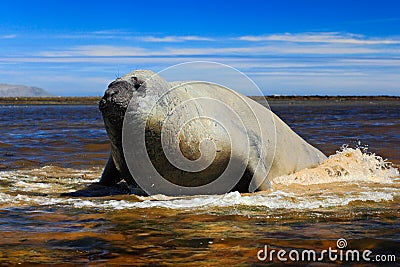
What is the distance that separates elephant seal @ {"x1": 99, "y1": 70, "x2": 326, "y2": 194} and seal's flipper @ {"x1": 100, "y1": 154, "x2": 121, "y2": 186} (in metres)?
0.01

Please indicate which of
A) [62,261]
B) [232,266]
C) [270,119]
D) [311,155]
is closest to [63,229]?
[62,261]

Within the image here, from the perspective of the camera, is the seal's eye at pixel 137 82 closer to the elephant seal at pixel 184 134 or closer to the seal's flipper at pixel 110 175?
the elephant seal at pixel 184 134

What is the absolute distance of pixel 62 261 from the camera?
4.53 m

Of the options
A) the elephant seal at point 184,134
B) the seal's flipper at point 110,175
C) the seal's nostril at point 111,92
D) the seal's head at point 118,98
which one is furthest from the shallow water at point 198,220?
the seal's nostril at point 111,92

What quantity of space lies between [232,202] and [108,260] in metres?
2.56

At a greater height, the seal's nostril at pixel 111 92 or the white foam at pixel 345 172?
the seal's nostril at pixel 111 92

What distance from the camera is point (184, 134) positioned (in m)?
7.14

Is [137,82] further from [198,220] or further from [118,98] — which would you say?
[198,220]

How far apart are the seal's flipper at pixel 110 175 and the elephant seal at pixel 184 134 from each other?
0.01m

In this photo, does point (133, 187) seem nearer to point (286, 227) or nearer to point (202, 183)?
point (202, 183)

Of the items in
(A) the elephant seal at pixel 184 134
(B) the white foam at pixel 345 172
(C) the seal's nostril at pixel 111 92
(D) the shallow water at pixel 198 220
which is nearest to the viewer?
(D) the shallow water at pixel 198 220

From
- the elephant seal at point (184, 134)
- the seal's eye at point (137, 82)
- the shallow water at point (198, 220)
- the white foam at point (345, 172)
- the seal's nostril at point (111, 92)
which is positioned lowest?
the shallow water at point (198, 220)

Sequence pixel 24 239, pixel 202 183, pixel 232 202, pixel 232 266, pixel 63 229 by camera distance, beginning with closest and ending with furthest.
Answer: pixel 232 266 → pixel 24 239 → pixel 63 229 → pixel 232 202 → pixel 202 183

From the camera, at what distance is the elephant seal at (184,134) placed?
6.89m
